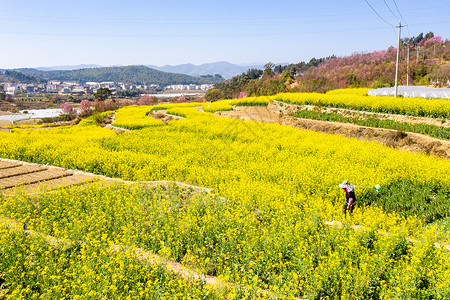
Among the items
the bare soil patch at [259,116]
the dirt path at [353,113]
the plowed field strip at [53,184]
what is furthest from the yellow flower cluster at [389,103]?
the plowed field strip at [53,184]

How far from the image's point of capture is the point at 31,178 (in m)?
13.6

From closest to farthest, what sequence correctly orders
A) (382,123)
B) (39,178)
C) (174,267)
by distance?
(174,267) → (39,178) → (382,123)

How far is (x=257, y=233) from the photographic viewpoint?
700cm

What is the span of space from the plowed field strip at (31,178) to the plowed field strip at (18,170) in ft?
1.36

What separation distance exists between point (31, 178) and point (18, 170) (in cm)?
214

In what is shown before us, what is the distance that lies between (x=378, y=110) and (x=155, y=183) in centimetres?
2007

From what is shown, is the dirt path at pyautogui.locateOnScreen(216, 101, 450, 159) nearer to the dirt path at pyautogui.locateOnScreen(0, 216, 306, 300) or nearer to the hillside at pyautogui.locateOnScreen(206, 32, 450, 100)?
the dirt path at pyautogui.locateOnScreen(0, 216, 306, 300)

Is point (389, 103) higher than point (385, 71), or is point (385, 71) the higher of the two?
→ point (385, 71)

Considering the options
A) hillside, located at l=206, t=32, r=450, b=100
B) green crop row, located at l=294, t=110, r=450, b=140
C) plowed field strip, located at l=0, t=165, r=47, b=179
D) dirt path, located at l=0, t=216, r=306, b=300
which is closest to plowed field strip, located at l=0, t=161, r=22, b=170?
plowed field strip, located at l=0, t=165, r=47, b=179

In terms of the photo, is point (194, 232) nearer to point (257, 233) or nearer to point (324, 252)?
point (257, 233)

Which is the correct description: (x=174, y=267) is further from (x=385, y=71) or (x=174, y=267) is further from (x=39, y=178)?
(x=385, y=71)

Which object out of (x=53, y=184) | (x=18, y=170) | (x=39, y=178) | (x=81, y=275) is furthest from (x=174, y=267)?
(x=18, y=170)

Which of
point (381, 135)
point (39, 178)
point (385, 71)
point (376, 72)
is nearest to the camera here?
point (39, 178)

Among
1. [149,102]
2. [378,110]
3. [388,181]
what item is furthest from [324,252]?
[149,102]
